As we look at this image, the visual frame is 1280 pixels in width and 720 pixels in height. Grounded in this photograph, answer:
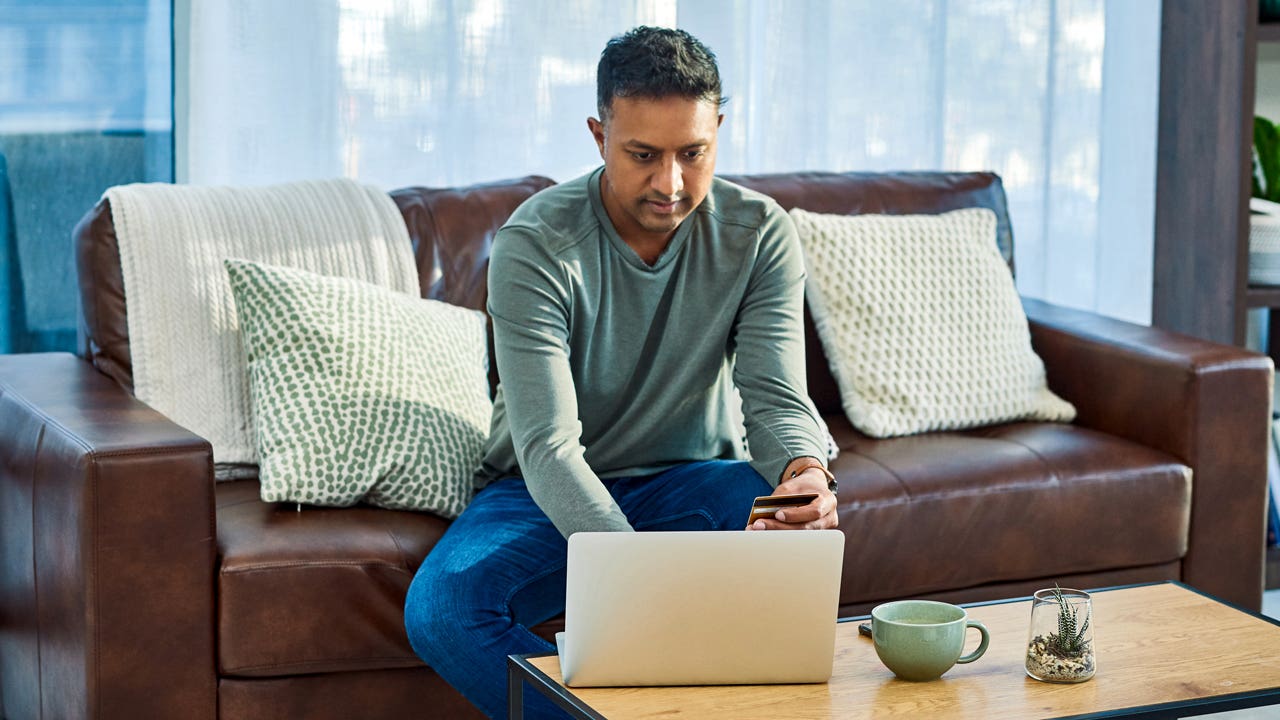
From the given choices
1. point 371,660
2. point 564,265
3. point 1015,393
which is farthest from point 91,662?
point 1015,393

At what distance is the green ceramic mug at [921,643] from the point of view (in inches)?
53.9

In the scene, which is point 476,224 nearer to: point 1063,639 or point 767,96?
point 767,96

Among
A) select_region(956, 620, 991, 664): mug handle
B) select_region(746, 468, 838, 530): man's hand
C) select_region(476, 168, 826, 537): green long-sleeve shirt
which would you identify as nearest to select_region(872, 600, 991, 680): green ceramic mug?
select_region(956, 620, 991, 664): mug handle

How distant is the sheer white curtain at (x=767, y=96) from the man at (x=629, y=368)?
3.12ft

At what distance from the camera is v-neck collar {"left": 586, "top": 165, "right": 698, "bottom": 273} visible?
1903 mm

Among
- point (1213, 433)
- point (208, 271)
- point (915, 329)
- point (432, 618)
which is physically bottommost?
point (432, 618)

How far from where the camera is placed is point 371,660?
1888 mm

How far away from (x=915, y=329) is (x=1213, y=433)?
1.76ft

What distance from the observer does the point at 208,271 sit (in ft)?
7.39

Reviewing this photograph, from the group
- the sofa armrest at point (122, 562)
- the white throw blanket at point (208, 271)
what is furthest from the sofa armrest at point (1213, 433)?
the sofa armrest at point (122, 562)

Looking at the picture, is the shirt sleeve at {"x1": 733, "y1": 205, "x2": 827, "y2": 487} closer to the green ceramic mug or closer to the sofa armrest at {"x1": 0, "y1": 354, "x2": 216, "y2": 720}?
the green ceramic mug

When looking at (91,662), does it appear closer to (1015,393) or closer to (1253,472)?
(1015,393)

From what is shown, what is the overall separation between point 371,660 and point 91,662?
0.35 meters

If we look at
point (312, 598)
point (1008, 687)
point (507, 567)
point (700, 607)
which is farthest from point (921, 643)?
point (312, 598)
